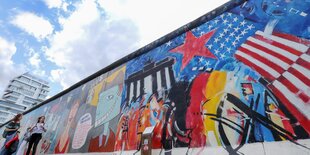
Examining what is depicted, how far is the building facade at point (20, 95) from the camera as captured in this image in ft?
246

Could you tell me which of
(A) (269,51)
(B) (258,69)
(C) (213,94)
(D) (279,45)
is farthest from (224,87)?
(D) (279,45)

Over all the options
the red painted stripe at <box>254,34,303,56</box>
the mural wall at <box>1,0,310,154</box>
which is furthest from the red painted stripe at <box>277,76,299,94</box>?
the red painted stripe at <box>254,34,303,56</box>

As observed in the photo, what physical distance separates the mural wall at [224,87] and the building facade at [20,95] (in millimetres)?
78146

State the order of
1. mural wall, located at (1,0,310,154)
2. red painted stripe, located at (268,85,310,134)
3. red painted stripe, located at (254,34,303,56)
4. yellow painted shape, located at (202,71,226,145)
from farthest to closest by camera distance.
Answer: yellow painted shape, located at (202,71,226,145)
red painted stripe, located at (254,34,303,56)
mural wall, located at (1,0,310,154)
red painted stripe, located at (268,85,310,134)

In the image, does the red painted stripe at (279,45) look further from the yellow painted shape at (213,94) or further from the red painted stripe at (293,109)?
the yellow painted shape at (213,94)

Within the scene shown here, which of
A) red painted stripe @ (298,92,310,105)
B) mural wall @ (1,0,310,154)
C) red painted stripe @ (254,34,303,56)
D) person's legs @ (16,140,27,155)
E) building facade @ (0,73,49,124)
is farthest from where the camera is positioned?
building facade @ (0,73,49,124)

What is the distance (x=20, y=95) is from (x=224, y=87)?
94746mm

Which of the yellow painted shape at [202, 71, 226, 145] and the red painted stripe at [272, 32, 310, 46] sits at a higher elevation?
the red painted stripe at [272, 32, 310, 46]

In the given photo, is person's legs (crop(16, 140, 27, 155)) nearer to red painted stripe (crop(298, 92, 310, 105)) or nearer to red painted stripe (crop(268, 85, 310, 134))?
red painted stripe (crop(268, 85, 310, 134))

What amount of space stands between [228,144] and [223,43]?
2.02 metres

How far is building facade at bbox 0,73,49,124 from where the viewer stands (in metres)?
74.9

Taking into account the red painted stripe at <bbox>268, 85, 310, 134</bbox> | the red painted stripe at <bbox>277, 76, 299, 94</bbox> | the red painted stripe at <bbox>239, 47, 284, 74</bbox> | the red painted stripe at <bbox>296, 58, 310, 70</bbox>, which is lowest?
the red painted stripe at <bbox>268, 85, 310, 134</bbox>

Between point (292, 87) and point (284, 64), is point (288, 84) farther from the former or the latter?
point (284, 64)

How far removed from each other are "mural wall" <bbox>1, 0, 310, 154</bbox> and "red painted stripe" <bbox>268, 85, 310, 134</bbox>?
0.01 m
